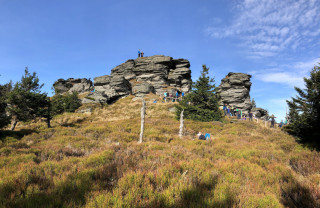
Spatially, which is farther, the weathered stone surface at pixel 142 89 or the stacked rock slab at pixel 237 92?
the stacked rock slab at pixel 237 92

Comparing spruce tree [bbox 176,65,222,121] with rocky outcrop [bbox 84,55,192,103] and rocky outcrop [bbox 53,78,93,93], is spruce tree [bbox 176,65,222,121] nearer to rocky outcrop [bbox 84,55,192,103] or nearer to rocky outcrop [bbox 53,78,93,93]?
rocky outcrop [bbox 84,55,192,103]

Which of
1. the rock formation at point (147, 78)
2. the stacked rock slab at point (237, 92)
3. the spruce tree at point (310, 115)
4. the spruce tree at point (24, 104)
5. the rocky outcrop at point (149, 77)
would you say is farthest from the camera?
the stacked rock slab at point (237, 92)

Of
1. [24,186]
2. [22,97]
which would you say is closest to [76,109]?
[22,97]

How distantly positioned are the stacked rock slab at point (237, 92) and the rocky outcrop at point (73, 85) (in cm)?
5557

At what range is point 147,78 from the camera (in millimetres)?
48562

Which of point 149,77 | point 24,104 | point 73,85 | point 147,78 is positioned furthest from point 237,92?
point 73,85

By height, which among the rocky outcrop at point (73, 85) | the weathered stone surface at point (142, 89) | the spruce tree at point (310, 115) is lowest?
the spruce tree at point (310, 115)

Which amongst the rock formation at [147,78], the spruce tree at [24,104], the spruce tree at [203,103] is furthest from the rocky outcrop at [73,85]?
the spruce tree at [203,103]

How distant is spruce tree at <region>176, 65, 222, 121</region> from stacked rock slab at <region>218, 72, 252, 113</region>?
2536 cm

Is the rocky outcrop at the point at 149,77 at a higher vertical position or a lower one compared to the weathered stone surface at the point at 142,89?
higher

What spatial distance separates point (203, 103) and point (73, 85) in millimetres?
64629

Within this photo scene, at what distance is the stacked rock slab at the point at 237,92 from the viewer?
4316cm

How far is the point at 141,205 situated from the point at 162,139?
8.04m

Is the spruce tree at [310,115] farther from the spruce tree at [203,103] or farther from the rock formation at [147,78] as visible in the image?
the rock formation at [147,78]
